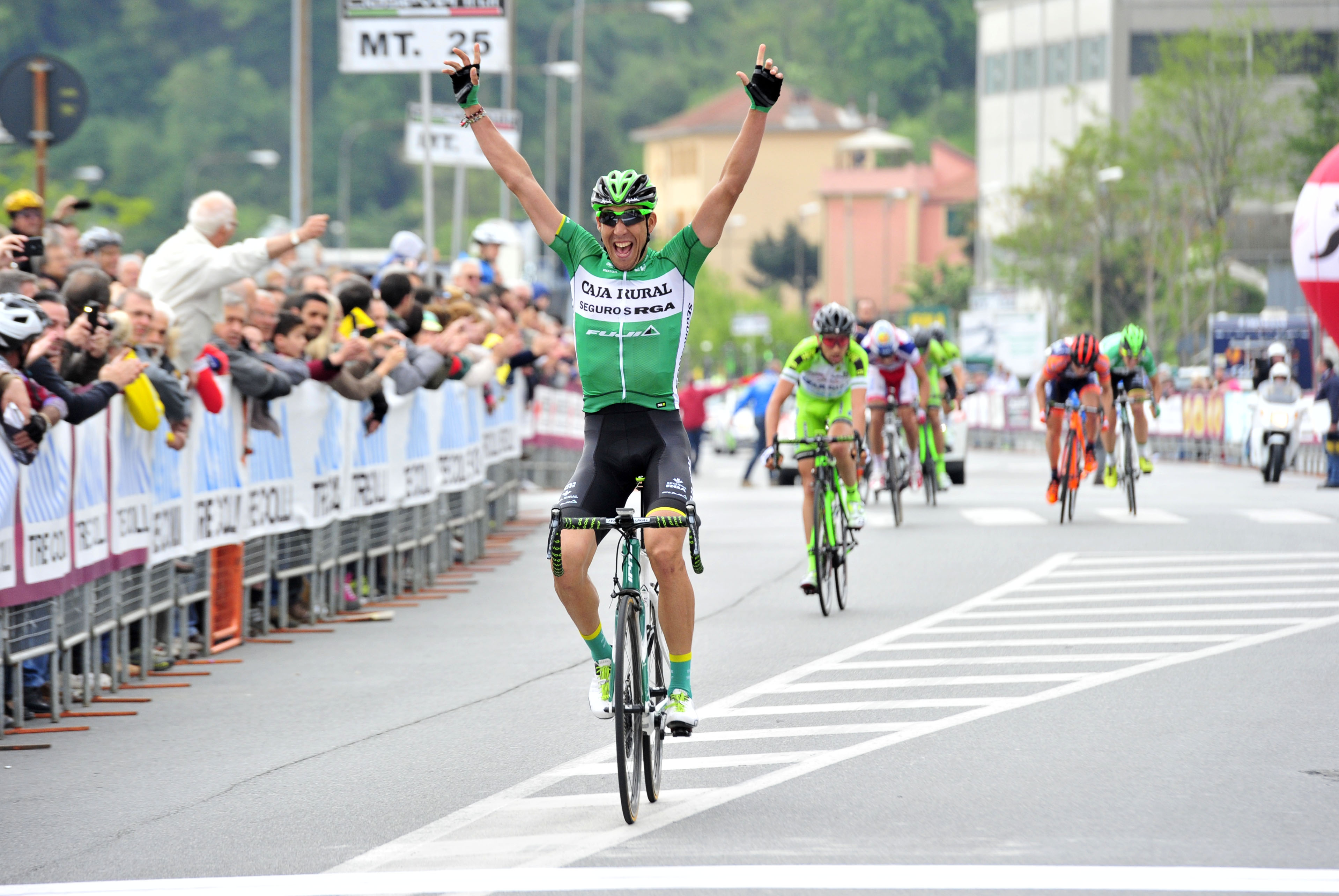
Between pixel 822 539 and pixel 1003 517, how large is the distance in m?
8.28

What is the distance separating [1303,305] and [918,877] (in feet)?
225

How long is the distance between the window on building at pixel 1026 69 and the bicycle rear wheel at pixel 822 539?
8483 cm

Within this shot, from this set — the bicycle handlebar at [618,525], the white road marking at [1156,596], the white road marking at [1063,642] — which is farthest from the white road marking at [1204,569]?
the bicycle handlebar at [618,525]

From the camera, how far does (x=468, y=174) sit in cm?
13675

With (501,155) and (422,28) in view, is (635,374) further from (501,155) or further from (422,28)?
(422,28)

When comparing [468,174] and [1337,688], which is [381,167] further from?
[1337,688]

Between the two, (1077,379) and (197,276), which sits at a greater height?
(197,276)

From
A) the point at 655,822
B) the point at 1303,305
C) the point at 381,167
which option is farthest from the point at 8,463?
the point at 381,167

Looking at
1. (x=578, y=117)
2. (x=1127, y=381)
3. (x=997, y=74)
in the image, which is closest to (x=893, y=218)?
(x=997, y=74)

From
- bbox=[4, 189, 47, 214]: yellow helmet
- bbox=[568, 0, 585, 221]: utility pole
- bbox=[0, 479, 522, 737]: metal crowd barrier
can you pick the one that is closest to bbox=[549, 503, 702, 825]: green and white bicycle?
bbox=[0, 479, 522, 737]: metal crowd barrier

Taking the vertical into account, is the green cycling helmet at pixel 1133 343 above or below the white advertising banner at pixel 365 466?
above

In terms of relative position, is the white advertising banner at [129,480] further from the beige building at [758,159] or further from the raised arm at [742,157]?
the beige building at [758,159]

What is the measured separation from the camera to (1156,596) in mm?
14359

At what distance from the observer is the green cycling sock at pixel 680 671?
7875 millimetres
